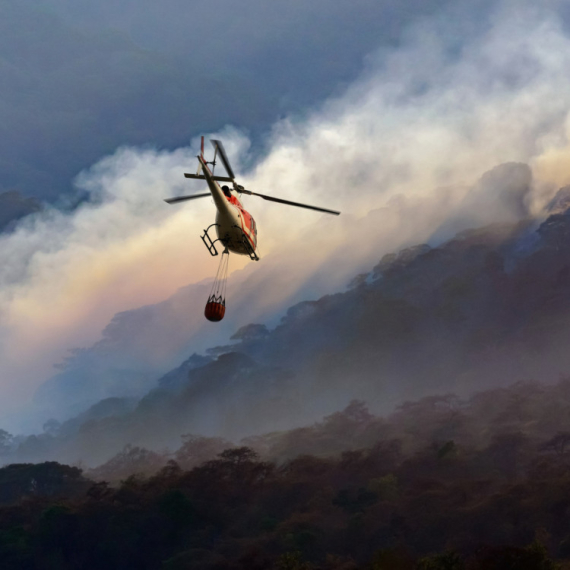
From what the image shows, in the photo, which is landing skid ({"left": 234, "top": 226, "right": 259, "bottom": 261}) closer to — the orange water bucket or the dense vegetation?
the orange water bucket

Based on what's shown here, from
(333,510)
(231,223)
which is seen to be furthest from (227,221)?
(333,510)

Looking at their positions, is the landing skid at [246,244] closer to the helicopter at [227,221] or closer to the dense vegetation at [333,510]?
the helicopter at [227,221]

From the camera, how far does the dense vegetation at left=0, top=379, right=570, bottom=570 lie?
92.2 meters

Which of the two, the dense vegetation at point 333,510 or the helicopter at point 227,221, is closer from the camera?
the helicopter at point 227,221

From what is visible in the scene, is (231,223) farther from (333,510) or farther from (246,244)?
(333,510)

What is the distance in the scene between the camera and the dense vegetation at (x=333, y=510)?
92.2 m

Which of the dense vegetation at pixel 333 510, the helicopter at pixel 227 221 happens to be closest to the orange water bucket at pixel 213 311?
the helicopter at pixel 227 221

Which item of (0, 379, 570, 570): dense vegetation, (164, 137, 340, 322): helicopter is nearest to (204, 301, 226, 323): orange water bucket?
(164, 137, 340, 322): helicopter

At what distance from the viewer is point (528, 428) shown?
5566 inches

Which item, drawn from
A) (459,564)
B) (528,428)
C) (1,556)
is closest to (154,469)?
(1,556)

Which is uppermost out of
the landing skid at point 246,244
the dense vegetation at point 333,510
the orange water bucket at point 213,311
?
the landing skid at point 246,244

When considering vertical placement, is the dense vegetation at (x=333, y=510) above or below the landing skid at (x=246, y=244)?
below

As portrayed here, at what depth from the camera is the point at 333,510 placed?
107 meters

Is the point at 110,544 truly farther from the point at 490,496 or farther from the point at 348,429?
the point at 348,429
